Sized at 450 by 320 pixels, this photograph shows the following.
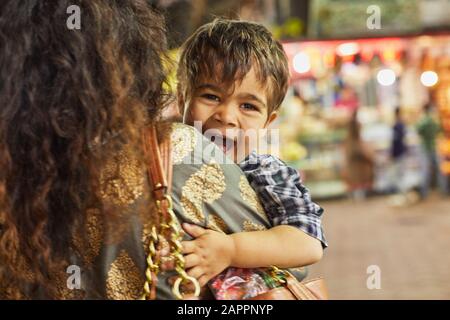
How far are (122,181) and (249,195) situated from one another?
34 centimetres

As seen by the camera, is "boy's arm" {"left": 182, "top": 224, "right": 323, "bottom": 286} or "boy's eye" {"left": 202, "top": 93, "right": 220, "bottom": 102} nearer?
"boy's arm" {"left": 182, "top": 224, "right": 323, "bottom": 286}

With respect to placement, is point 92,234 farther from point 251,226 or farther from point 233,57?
point 233,57

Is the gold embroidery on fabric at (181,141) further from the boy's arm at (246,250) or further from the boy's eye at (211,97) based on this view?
the boy's eye at (211,97)

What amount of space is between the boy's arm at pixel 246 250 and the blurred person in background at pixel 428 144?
1174 cm

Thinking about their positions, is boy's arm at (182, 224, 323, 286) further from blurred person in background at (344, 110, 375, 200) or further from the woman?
blurred person in background at (344, 110, 375, 200)

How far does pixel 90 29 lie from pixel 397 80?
14.0 metres

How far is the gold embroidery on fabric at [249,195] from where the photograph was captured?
6.07ft

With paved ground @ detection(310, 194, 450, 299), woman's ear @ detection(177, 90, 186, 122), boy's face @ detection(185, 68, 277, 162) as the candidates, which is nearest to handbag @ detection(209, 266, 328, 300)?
boy's face @ detection(185, 68, 277, 162)

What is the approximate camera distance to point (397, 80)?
15.2 metres

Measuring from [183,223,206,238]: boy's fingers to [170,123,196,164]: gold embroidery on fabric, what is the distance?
0.15 m

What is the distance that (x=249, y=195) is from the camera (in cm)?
187

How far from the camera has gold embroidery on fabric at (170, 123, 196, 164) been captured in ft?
5.82

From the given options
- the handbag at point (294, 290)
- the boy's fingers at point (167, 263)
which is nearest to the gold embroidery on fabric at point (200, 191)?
the boy's fingers at point (167, 263)

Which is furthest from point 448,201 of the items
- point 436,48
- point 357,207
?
point 436,48
